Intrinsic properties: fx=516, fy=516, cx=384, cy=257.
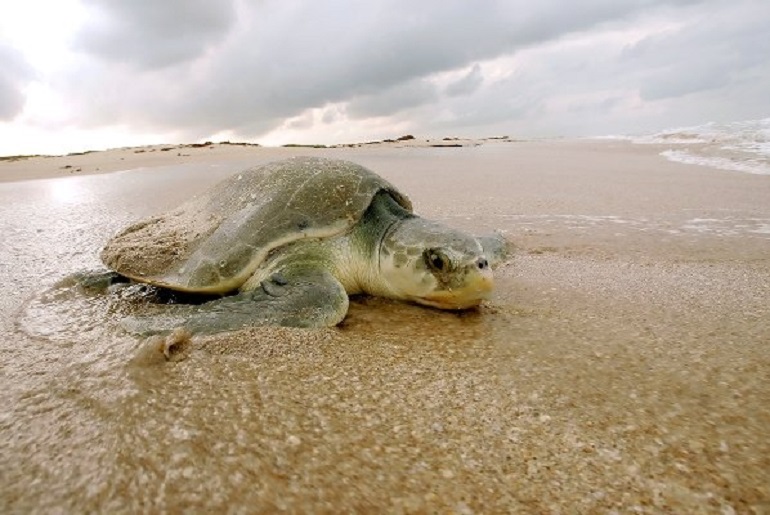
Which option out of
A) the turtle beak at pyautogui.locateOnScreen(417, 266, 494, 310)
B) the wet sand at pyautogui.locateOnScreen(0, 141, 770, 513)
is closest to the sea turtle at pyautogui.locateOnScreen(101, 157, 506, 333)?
the turtle beak at pyautogui.locateOnScreen(417, 266, 494, 310)

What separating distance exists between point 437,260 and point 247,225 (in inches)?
38.2

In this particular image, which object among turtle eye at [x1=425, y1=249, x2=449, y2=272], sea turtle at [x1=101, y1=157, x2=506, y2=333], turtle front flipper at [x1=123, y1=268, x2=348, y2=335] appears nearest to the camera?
turtle front flipper at [x1=123, y1=268, x2=348, y2=335]

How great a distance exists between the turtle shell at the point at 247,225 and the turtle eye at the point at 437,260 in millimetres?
460

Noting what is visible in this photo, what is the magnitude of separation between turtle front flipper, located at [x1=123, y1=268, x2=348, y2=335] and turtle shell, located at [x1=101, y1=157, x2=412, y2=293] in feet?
0.74

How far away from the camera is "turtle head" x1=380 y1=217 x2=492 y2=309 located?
91.5 inches

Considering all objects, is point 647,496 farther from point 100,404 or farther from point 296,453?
point 100,404

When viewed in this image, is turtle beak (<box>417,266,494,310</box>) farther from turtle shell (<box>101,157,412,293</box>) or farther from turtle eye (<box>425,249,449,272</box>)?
turtle shell (<box>101,157,412,293</box>)

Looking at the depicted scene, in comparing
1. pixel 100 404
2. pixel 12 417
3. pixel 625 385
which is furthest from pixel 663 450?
pixel 12 417

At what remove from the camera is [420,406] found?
57.8 inches

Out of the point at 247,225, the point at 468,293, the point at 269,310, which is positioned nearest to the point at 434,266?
the point at 468,293

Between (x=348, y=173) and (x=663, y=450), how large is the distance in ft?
6.87

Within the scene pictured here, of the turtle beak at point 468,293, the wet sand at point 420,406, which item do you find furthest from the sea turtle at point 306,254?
the wet sand at point 420,406

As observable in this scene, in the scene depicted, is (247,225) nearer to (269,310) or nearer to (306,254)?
(306,254)

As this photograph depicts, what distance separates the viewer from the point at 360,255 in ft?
8.73
